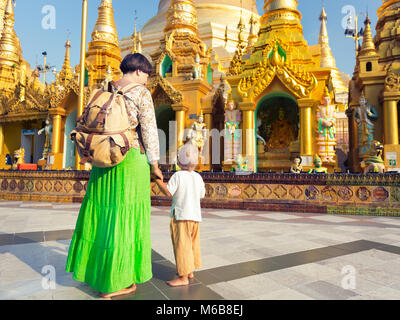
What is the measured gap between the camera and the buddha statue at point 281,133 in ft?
45.8

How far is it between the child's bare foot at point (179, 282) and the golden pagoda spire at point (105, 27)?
21198mm

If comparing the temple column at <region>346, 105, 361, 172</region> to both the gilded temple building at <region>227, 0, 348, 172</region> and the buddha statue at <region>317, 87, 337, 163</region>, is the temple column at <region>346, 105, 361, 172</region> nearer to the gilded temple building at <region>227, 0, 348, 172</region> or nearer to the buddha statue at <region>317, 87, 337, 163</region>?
the gilded temple building at <region>227, 0, 348, 172</region>

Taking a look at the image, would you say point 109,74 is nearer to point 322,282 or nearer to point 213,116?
point 213,116

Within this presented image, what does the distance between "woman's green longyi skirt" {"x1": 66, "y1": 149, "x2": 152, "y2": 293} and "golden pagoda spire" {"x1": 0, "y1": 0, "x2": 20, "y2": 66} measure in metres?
24.8

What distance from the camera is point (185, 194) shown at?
265 cm

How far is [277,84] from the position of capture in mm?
12836

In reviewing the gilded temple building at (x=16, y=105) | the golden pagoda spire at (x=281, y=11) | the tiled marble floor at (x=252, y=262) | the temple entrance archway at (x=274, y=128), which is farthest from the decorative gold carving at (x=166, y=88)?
the tiled marble floor at (x=252, y=262)

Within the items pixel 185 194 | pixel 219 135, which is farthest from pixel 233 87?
pixel 185 194

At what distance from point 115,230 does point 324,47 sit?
28483 millimetres

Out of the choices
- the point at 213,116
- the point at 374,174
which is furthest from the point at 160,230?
the point at 213,116

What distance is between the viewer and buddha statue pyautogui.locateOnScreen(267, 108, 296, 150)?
13.9 metres

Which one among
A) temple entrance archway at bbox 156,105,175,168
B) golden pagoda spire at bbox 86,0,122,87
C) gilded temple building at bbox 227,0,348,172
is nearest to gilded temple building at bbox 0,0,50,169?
golden pagoda spire at bbox 86,0,122,87
